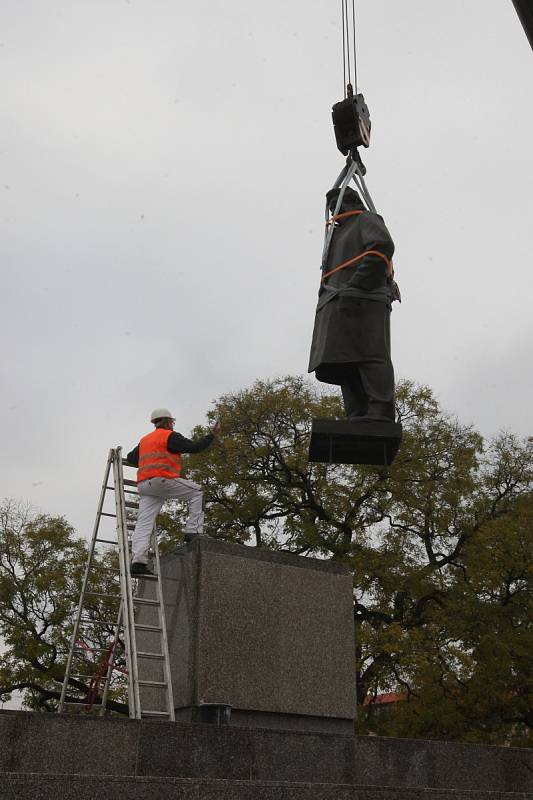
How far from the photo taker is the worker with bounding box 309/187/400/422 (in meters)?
8.05

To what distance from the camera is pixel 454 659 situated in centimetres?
2156

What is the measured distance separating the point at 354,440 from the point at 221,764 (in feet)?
9.41

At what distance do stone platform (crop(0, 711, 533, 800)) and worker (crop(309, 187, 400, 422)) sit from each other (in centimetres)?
277

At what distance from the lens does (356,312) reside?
322 inches

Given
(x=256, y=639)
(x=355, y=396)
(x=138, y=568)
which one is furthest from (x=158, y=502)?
(x=355, y=396)

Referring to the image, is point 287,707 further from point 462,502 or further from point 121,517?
point 462,502

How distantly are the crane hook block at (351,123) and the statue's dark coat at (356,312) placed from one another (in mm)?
943

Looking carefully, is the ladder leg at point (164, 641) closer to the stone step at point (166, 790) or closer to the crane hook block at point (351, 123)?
the stone step at point (166, 790)

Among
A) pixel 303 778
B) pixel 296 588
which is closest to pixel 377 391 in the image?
pixel 296 588

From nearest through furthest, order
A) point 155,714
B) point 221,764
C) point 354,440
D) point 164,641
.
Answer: point 221,764 < point 155,714 < point 164,641 < point 354,440

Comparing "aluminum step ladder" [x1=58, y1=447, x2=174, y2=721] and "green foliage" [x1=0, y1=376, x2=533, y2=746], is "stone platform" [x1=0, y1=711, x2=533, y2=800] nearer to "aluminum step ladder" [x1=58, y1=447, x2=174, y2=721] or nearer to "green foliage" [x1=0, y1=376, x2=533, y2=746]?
"aluminum step ladder" [x1=58, y1=447, x2=174, y2=721]

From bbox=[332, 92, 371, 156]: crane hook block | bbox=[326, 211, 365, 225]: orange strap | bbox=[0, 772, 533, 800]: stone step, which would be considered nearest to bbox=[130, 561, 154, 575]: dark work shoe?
bbox=[0, 772, 533, 800]: stone step

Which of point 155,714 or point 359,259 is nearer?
point 155,714

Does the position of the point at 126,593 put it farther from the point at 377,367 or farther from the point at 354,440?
the point at 377,367
